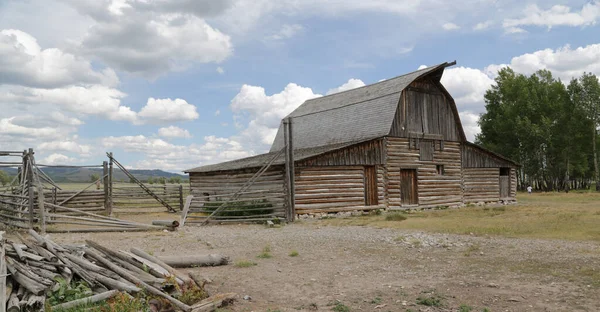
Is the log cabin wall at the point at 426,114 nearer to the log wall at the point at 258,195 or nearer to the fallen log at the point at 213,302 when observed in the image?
the log wall at the point at 258,195

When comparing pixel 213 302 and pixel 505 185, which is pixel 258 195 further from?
pixel 505 185

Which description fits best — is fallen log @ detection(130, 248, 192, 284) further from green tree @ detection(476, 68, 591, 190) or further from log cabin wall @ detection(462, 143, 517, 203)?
green tree @ detection(476, 68, 591, 190)

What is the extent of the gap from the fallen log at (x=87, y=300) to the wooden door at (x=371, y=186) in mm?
18825

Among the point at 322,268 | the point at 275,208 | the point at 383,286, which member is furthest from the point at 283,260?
the point at 275,208

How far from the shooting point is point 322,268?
1012 centimetres

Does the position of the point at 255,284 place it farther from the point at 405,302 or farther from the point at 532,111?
the point at 532,111

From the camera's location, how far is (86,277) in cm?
726

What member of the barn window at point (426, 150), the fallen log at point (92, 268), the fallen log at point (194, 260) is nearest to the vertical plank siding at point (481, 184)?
the barn window at point (426, 150)

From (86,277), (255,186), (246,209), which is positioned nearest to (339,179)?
(255,186)

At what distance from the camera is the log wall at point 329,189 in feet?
72.3

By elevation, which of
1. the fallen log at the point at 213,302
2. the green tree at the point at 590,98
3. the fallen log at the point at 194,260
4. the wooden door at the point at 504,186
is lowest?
the fallen log at the point at 213,302

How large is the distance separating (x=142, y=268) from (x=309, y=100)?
31810mm

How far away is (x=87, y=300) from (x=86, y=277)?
0.75 m

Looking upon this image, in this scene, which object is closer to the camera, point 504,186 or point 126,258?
point 126,258
